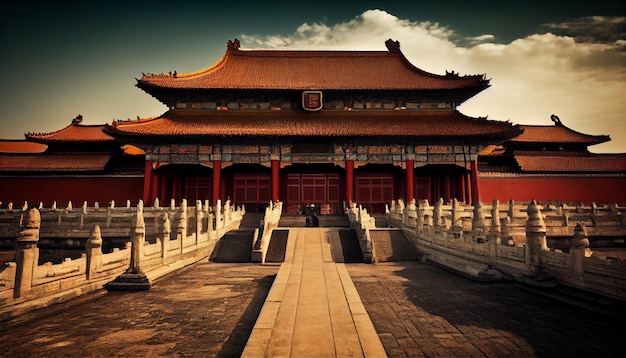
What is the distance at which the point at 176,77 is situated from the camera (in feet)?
84.7

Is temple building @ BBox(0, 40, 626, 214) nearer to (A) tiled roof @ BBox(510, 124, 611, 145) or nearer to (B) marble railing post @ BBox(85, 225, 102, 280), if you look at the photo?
(A) tiled roof @ BBox(510, 124, 611, 145)

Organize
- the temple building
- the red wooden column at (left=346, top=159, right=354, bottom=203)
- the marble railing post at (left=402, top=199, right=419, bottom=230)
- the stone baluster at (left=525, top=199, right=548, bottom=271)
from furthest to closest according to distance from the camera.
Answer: the temple building < the red wooden column at (left=346, top=159, right=354, bottom=203) < the marble railing post at (left=402, top=199, right=419, bottom=230) < the stone baluster at (left=525, top=199, right=548, bottom=271)

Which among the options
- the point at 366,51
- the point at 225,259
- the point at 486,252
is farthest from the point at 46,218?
the point at 366,51

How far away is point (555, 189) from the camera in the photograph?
1009 inches

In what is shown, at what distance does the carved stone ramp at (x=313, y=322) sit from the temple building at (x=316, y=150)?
14.8 metres

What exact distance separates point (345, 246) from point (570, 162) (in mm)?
22204

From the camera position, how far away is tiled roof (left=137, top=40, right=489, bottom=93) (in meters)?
25.3

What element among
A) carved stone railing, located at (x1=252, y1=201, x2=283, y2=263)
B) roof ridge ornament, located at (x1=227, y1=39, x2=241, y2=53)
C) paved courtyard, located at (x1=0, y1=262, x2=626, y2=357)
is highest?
roof ridge ornament, located at (x1=227, y1=39, x2=241, y2=53)

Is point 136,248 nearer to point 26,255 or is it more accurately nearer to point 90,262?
point 90,262

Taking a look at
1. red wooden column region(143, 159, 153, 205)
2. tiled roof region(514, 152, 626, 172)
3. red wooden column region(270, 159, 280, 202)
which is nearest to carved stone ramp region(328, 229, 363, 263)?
red wooden column region(270, 159, 280, 202)

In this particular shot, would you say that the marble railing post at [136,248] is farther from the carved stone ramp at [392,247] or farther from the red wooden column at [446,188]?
the red wooden column at [446,188]

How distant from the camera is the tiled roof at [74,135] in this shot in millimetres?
25888

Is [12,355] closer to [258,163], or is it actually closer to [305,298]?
[305,298]

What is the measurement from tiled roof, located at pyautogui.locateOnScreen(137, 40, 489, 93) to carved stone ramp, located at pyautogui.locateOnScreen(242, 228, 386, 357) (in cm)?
1942
